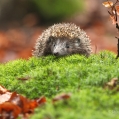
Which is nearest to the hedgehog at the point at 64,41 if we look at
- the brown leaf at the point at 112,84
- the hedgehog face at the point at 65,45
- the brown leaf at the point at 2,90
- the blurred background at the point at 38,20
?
the hedgehog face at the point at 65,45

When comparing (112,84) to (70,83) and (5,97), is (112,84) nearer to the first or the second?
(70,83)

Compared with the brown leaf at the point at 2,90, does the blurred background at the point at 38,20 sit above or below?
above

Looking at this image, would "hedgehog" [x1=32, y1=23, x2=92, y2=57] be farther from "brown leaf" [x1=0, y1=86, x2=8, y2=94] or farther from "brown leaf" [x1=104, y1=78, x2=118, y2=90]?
"brown leaf" [x1=104, y1=78, x2=118, y2=90]

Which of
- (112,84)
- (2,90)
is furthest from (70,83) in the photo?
(2,90)

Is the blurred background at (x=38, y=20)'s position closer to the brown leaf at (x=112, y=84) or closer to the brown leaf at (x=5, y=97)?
the brown leaf at (x=5, y=97)

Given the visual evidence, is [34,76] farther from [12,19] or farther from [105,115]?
[12,19]

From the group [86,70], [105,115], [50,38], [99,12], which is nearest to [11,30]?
[99,12]

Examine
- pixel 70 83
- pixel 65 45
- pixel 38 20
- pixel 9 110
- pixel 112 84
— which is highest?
pixel 38 20
